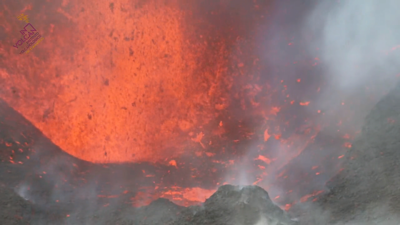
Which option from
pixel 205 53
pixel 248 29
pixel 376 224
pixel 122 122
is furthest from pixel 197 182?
pixel 376 224

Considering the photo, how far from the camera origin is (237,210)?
4.62 ft

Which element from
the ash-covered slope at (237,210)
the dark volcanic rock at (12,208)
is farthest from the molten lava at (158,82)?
the dark volcanic rock at (12,208)

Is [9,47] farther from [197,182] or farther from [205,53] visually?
[197,182]

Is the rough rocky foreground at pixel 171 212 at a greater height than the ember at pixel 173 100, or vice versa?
the ember at pixel 173 100

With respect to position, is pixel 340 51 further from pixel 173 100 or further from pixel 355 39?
pixel 173 100

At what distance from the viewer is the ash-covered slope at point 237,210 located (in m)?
1.38

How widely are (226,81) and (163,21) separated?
13.5 inches

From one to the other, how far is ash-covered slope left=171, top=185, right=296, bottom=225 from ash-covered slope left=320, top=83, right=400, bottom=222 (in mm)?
246

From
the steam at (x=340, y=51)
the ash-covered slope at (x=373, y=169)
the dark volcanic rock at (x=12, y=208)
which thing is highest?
the steam at (x=340, y=51)

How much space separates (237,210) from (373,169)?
0.66 meters

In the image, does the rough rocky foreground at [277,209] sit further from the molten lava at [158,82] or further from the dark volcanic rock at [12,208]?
the molten lava at [158,82]

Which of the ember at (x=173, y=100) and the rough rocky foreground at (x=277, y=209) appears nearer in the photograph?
the ember at (x=173, y=100)

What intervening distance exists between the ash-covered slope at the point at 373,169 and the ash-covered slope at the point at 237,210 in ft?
0.81

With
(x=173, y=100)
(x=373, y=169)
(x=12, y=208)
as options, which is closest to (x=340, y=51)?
(x=373, y=169)
